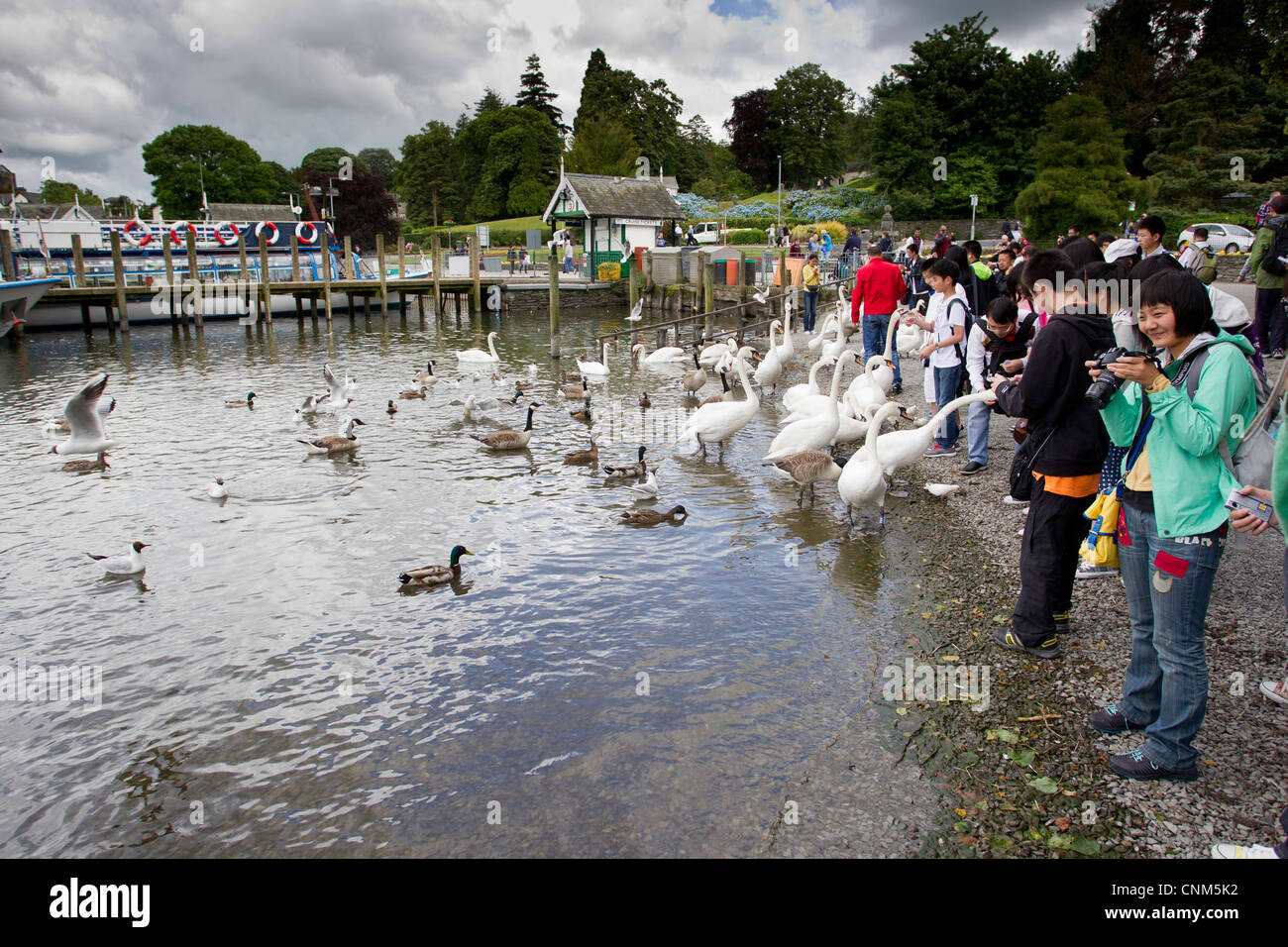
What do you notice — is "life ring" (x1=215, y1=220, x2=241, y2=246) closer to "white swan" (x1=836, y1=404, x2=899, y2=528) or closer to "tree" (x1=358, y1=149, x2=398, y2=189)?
"white swan" (x1=836, y1=404, x2=899, y2=528)

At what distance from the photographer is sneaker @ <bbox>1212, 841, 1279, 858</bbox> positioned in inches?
124

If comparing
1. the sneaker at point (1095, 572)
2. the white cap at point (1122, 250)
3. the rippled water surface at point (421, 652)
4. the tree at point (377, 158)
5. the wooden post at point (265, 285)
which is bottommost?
the rippled water surface at point (421, 652)

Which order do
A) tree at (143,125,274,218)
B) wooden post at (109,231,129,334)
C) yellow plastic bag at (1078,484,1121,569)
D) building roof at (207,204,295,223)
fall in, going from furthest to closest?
tree at (143,125,274,218) < building roof at (207,204,295,223) < wooden post at (109,231,129,334) < yellow plastic bag at (1078,484,1121,569)

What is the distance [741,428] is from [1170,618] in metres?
9.19

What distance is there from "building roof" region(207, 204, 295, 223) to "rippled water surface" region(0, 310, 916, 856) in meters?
48.0

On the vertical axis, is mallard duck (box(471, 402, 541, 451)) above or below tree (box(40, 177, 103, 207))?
below

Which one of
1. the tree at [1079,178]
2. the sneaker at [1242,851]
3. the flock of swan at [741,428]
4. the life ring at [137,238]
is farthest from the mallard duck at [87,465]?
the tree at [1079,178]

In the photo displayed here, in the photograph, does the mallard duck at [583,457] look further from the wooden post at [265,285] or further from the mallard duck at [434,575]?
the wooden post at [265,285]

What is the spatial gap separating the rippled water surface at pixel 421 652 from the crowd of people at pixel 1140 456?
1.68m

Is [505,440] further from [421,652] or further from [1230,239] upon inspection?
[1230,239]

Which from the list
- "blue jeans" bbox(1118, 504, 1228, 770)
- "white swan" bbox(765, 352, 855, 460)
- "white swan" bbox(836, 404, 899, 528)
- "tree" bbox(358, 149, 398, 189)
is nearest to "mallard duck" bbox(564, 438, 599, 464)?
"white swan" bbox(765, 352, 855, 460)

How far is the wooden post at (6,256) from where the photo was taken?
30.2 metres
